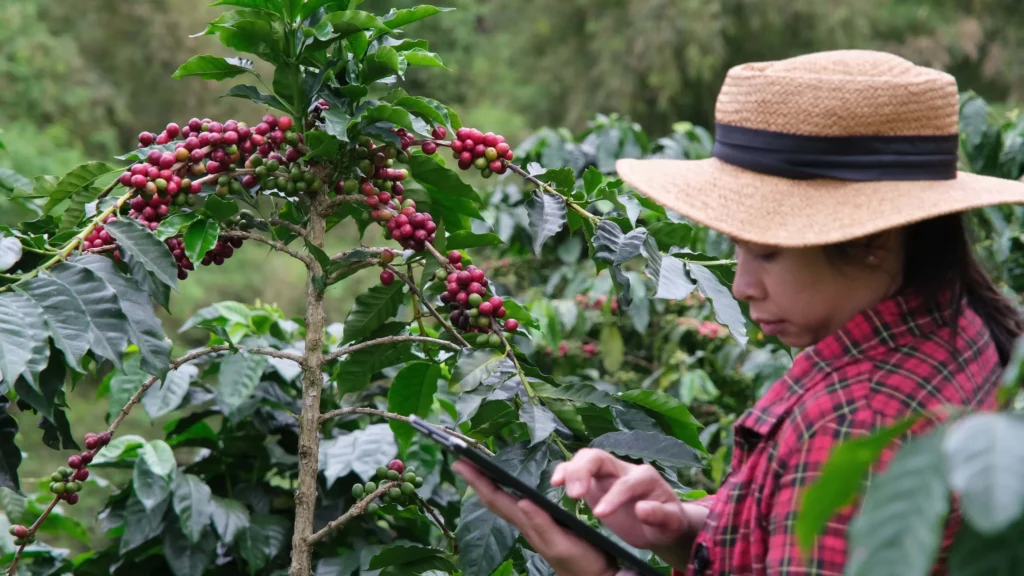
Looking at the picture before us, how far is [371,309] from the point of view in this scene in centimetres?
150

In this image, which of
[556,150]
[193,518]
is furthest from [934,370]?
[556,150]

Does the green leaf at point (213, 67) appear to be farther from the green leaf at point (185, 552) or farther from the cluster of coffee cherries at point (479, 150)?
the green leaf at point (185, 552)

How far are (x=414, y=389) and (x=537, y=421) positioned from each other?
0.35 metres

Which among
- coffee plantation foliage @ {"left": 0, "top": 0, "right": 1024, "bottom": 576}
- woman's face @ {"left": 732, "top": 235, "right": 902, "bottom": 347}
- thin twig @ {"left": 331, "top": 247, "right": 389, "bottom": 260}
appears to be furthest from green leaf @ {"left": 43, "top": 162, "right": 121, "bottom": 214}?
woman's face @ {"left": 732, "top": 235, "right": 902, "bottom": 347}

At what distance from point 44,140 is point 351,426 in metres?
5.13

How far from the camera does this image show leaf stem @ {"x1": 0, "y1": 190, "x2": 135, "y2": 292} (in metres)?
1.19

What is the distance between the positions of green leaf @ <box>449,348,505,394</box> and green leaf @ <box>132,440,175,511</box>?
744 millimetres

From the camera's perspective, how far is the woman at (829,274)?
883 millimetres

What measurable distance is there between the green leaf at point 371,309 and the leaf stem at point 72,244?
33 cm

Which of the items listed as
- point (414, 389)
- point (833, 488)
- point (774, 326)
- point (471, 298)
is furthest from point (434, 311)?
point (833, 488)

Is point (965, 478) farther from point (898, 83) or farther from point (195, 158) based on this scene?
point (195, 158)

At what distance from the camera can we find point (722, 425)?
2729 millimetres

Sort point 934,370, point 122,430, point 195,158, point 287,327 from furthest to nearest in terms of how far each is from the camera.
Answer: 1. point 122,430
2. point 287,327
3. point 195,158
4. point 934,370

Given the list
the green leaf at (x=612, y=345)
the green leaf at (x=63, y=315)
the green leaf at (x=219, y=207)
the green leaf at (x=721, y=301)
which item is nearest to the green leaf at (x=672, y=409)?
the green leaf at (x=721, y=301)
